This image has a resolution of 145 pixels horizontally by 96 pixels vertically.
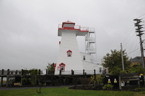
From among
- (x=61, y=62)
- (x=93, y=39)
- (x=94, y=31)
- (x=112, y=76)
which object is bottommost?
(x=112, y=76)

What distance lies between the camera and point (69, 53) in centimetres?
2792

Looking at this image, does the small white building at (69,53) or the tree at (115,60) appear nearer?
the small white building at (69,53)

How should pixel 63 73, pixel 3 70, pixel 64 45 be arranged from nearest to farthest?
pixel 3 70 < pixel 63 73 < pixel 64 45

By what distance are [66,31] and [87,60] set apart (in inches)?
367

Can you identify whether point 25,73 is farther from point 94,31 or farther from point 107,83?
point 94,31

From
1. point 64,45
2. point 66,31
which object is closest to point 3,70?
point 64,45

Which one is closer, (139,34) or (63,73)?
(139,34)

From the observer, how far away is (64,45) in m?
28.5

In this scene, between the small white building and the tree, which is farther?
the tree

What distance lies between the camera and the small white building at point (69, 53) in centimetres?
2684

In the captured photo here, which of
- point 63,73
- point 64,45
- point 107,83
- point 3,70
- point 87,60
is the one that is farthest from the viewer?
point 87,60

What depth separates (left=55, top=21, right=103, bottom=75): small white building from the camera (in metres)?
26.8

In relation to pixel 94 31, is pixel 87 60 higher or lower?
lower

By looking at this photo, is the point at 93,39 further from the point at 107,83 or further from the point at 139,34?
the point at 107,83
